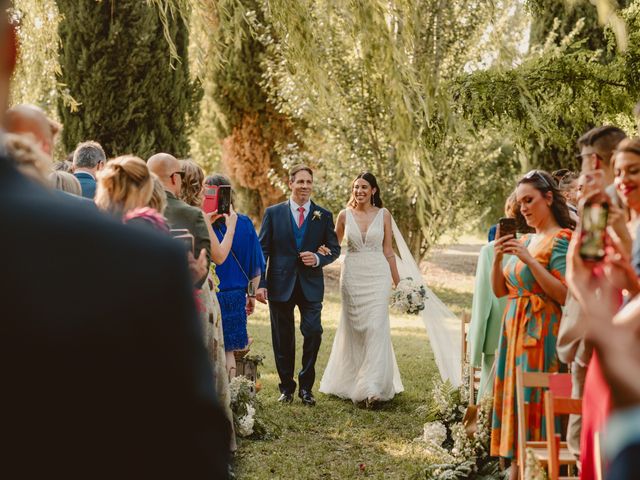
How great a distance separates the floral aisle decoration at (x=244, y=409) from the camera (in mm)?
6500

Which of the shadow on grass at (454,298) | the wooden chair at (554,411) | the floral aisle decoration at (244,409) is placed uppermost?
the wooden chair at (554,411)

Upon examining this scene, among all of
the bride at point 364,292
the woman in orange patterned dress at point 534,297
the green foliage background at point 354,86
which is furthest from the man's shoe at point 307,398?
the woman in orange patterned dress at point 534,297

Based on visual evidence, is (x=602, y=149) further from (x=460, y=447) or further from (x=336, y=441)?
(x=336, y=441)

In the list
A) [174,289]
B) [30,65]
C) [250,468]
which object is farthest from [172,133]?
[174,289]

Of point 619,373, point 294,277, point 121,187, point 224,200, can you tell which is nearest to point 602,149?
point 121,187

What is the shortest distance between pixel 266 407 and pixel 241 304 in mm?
1210

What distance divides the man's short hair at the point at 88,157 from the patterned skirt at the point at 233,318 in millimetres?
1615

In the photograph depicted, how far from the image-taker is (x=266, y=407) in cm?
766

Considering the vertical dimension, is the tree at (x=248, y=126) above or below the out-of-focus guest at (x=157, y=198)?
above

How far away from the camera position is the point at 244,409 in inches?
259

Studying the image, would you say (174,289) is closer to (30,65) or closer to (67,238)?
(67,238)

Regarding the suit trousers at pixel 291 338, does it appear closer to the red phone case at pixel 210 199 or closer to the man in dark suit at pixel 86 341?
the red phone case at pixel 210 199

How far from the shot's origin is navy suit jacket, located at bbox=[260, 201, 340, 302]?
7926 mm

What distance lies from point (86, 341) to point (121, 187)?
3120 millimetres
